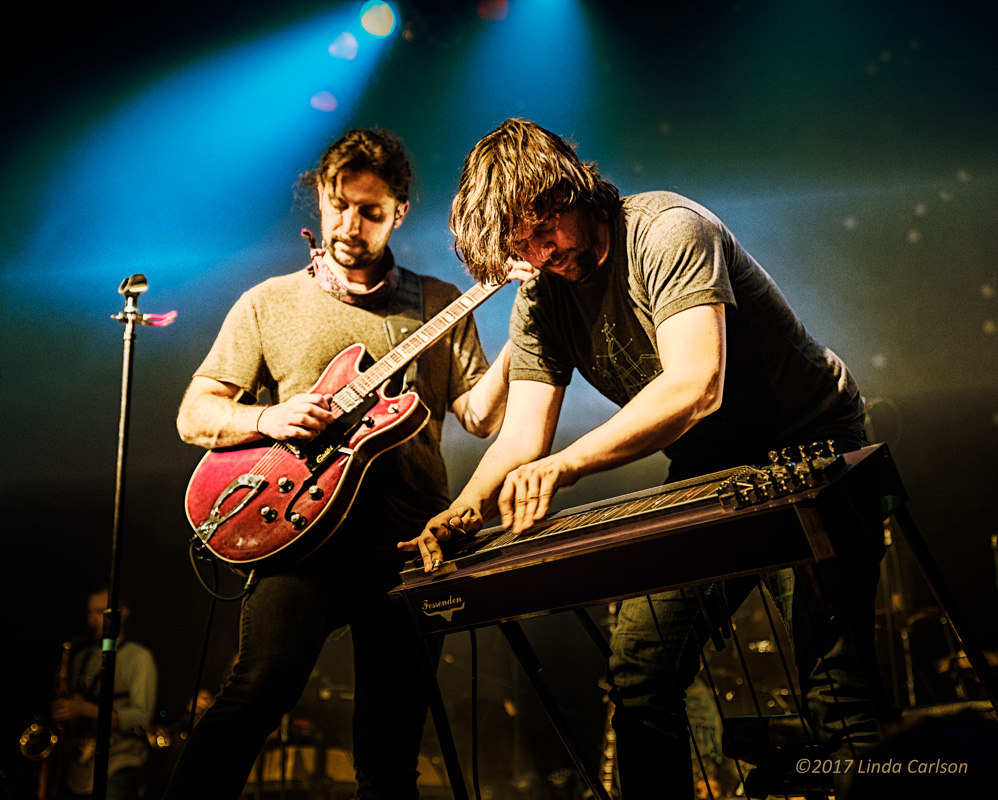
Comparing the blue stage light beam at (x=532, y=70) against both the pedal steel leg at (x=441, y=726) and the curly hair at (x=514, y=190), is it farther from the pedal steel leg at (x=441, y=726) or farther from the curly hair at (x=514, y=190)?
the pedal steel leg at (x=441, y=726)

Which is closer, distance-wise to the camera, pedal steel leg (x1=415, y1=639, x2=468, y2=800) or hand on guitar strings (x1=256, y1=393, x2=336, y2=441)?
pedal steel leg (x1=415, y1=639, x2=468, y2=800)

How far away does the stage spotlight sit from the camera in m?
4.00

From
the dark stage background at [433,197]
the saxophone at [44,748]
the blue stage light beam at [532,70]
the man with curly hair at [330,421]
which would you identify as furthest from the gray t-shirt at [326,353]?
the saxophone at [44,748]

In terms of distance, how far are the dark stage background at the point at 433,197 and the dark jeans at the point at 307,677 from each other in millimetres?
1609

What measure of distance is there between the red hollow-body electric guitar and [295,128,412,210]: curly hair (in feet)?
2.06

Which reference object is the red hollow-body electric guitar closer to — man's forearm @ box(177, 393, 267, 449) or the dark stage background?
man's forearm @ box(177, 393, 267, 449)

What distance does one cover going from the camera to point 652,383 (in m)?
1.60

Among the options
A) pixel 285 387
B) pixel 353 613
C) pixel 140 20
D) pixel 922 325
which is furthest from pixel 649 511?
pixel 140 20

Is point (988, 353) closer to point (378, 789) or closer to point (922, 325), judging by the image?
point (922, 325)

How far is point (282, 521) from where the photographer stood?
2184 millimetres

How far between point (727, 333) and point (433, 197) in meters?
2.33

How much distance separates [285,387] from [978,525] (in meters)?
2.99

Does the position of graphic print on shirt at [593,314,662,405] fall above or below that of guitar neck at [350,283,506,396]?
below

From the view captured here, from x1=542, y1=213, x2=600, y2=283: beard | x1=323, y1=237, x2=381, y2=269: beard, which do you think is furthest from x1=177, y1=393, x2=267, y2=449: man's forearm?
x1=542, y1=213, x2=600, y2=283: beard
